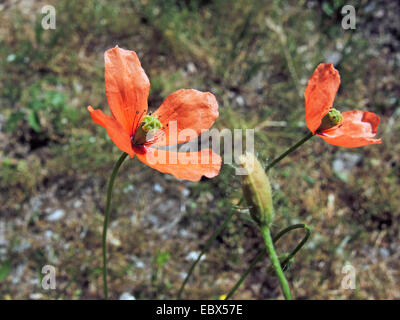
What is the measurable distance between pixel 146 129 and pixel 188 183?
4.99ft

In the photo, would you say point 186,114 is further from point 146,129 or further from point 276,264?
point 276,264

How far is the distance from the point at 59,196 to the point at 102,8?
5.95 feet

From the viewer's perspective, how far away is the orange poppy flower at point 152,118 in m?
1.44

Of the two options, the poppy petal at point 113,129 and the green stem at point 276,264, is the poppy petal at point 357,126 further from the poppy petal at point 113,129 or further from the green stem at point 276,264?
the poppy petal at point 113,129

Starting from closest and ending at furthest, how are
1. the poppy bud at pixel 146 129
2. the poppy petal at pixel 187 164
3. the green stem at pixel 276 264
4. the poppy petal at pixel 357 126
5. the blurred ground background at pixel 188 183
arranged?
the green stem at pixel 276 264, the poppy petal at pixel 187 164, the poppy bud at pixel 146 129, the poppy petal at pixel 357 126, the blurred ground background at pixel 188 183

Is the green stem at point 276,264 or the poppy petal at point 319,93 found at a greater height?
the poppy petal at point 319,93

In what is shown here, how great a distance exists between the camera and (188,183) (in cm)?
307

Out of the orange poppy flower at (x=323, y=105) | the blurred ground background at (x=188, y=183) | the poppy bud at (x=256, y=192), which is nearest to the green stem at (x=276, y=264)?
the poppy bud at (x=256, y=192)

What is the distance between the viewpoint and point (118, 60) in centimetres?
152

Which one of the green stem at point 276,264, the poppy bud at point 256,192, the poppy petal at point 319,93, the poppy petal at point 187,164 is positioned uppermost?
the poppy petal at point 319,93

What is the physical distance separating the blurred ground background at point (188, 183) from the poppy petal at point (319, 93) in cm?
65

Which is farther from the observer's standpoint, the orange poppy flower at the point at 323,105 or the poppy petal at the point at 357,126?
the poppy petal at the point at 357,126

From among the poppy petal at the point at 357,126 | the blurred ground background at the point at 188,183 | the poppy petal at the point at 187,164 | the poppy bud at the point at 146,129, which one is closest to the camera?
the poppy petal at the point at 187,164

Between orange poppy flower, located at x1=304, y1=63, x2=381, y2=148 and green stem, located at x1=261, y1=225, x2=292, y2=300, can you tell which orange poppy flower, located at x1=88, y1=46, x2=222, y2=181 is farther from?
orange poppy flower, located at x1=304, y1=63, x2=381, y2=148
